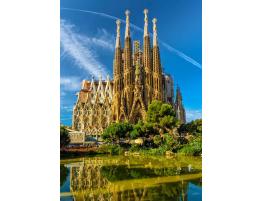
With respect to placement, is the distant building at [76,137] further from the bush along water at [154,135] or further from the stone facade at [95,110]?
the bush along water at [154,135]

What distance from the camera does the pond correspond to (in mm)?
3631

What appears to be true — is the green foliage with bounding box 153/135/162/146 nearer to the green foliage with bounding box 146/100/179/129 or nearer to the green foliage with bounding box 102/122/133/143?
the green foliage with bounding box 146/100/179/129

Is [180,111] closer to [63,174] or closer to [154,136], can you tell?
[154,136]

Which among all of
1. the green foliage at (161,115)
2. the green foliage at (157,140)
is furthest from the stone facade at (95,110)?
the green foliage at (157,140)

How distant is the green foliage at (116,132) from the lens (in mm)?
6344

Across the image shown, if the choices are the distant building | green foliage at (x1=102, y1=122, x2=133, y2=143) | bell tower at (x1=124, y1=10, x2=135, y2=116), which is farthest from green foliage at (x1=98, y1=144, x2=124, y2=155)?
bell tower at (x1=124, y1=10, x2=135, y2=116)

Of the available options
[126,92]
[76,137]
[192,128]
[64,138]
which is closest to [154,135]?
[192,128]

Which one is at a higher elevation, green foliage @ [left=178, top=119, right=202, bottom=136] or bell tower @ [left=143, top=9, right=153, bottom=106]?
bell tower @ [left=143, top=9, right=153, bottom=106]

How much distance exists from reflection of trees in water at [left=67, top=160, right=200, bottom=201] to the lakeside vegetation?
1.19 metres

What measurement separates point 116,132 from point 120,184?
2.40m

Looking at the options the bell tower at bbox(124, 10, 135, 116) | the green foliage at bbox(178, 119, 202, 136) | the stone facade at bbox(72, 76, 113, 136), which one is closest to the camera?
the green foliage at bbox(178, 119, 202, 136)
